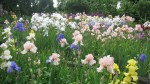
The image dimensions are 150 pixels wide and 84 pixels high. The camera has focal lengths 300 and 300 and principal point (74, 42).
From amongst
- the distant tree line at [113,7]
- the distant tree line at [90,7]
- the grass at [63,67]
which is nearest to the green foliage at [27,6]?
the distant tree line at [90,7]

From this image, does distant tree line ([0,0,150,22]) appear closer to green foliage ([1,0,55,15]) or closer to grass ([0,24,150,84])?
green foliage ([1,0,55,15])

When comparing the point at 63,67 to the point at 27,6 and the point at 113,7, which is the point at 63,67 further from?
the point at 27,6

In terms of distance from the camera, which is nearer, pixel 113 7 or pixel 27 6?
pixel 113 7

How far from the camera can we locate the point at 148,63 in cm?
404

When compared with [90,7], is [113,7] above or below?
below

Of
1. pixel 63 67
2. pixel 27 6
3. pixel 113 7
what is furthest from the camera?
pixel 27 6

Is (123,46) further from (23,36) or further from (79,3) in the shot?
(79,3)

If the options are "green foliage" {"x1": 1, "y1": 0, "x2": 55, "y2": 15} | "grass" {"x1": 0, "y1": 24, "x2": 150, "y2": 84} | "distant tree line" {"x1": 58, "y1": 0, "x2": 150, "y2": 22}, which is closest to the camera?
"grass" {"x1": 0, "y1": 24, "x2": 150, "y2": 84}

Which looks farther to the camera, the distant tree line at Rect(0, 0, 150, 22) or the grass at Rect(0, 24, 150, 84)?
the distant tree line at Rect(0, 0, 150, 22)

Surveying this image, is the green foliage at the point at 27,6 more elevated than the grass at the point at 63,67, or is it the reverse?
the green foliage at the point at 27,6

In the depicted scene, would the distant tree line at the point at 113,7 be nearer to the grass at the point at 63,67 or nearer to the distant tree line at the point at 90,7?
the distant tree line at the point at 90,7

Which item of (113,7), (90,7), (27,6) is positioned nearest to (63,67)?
(113,7)

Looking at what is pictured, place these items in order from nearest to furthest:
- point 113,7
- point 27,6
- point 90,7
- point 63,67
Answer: point 63,67, point 113,7, point 27,6, point 90,7

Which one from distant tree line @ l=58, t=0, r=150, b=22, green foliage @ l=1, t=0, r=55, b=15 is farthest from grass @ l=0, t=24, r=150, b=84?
green foliage @ l=1, t=0, r=55, b=15
